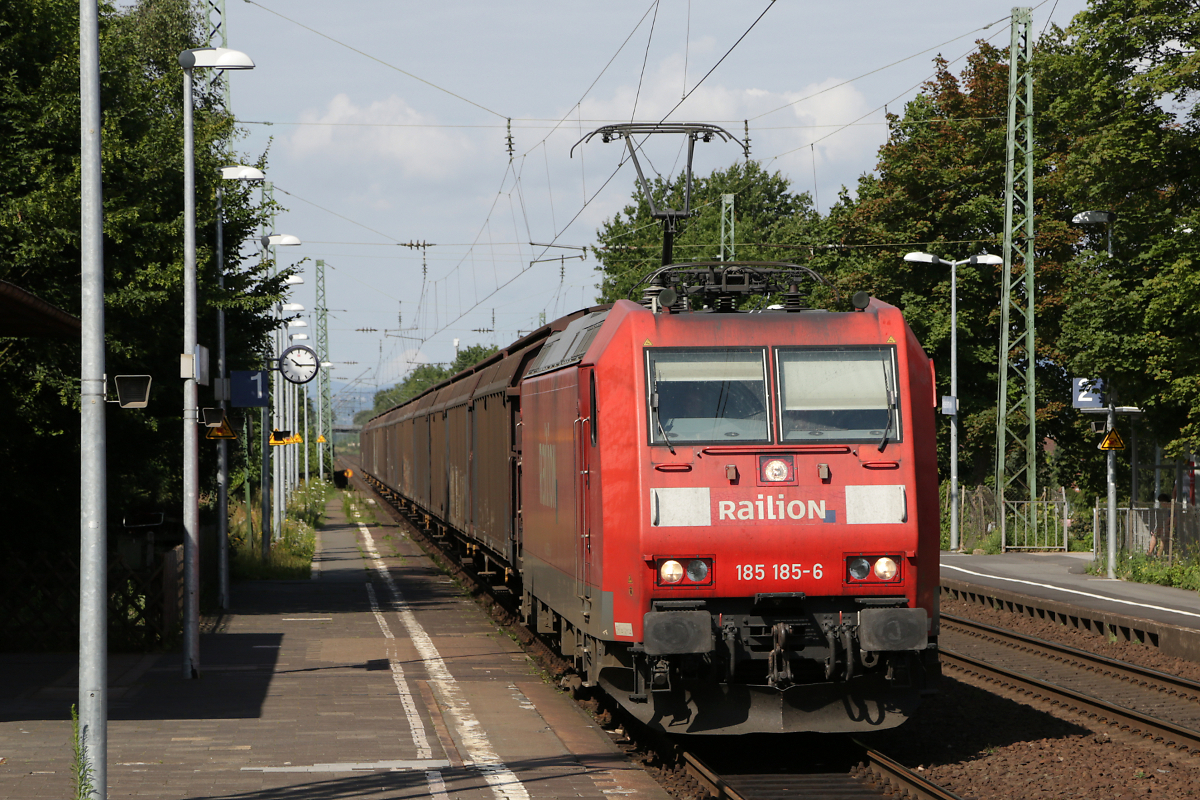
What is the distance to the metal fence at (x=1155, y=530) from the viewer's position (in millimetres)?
25547

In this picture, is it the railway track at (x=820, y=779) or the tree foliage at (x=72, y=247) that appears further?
the tree foliage at (x=72, y=247)

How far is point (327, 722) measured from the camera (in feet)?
37.0

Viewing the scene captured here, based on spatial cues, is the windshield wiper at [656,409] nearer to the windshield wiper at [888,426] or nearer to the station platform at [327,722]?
the windshield wiper at [888,426]

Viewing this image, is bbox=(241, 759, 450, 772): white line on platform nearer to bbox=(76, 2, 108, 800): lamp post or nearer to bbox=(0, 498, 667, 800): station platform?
bbox=(0, 498, 667, 800): station platform

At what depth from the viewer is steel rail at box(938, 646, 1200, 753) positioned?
11188mm

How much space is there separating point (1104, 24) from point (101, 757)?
71.7ft

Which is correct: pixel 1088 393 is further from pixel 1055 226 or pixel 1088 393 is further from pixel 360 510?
pixel 360 510

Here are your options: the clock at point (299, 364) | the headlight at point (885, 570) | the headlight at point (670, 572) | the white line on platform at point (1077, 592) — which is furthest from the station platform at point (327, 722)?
the white line on platform at point (1077, 592)

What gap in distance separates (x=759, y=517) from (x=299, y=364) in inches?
715

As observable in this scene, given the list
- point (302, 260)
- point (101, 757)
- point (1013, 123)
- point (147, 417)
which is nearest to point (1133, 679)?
point (101, 757)

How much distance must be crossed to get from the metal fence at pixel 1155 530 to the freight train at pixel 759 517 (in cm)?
1749

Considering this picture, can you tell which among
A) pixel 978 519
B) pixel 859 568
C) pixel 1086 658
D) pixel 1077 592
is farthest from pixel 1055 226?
pixel 859 568

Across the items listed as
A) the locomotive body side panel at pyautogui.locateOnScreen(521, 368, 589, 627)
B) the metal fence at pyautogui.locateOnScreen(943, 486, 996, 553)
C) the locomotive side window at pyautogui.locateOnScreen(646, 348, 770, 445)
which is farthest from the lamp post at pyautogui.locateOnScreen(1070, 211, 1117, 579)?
the locomotive side window at pyautogui.locateOnScreen(646, 348, 770, 445)

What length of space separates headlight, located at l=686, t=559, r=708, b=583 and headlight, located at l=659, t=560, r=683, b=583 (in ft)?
0.24
